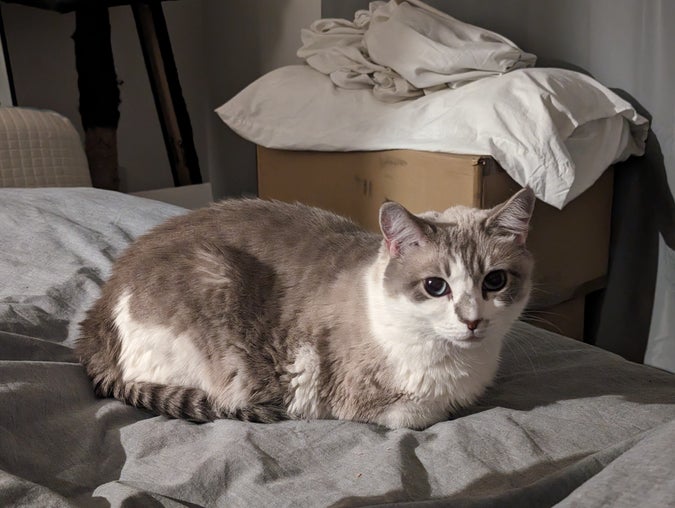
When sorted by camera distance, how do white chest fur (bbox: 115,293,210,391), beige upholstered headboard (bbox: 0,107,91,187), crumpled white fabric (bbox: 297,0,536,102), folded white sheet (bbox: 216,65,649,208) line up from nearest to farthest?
white chest fur (bbox: 115,293,210,391), folded white sheet (bbox: 216,65,649,208), crumpled white fabric (bbox: 297,0,536,102), beige upholstered headboard (bbox: 0,107,91,187)

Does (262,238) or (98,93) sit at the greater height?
(262,238)

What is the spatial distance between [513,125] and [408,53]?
501 millimetres

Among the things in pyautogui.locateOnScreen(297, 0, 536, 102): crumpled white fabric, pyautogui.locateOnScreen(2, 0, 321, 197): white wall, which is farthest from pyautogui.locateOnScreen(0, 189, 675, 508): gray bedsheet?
pyautogui.locateOnScreen(2, 0, 321, 197): white wall

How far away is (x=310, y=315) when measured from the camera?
1.17m

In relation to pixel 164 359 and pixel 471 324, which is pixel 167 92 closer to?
pixel 164 359

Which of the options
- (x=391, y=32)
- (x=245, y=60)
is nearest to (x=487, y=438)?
(x=391, y=32)

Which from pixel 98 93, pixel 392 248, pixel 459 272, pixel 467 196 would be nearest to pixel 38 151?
pixel 98 93

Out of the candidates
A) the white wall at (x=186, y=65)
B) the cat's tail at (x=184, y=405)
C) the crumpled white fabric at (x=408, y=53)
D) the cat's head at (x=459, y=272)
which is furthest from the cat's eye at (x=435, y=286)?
the white wall at (x=186, y=65)

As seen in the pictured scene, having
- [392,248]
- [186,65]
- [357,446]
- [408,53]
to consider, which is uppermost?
[408,53]

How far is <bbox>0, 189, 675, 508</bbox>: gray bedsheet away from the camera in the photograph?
773 millimetres

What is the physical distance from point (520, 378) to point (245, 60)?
108 inches

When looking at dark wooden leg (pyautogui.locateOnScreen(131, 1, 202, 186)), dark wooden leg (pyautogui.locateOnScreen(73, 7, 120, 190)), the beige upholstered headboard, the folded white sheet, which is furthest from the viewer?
dark wooden leg (pyautogui.locateOnScreen(131, 1, 202, 186))

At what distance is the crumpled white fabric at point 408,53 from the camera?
7.01ft

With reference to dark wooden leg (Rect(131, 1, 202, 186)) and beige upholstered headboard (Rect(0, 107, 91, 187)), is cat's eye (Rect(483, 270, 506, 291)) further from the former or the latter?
dark wooden leg (Rect(131, 1, 202, 186))
